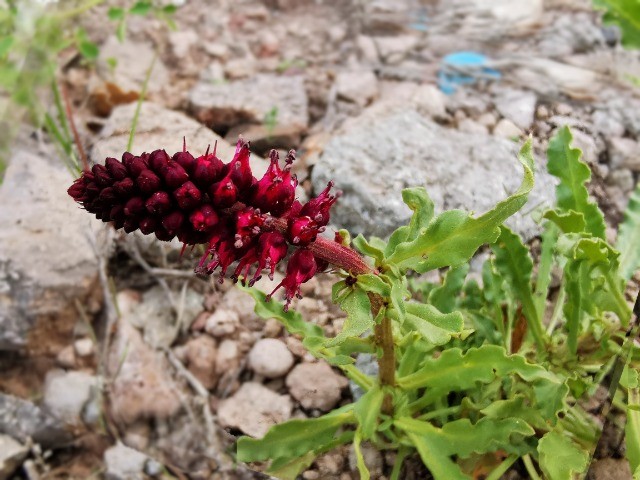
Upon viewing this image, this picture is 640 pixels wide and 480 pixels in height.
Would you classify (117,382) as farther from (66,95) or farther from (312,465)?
(66,95)

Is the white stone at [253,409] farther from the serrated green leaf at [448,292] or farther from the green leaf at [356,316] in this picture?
the green leaf at [356,316]

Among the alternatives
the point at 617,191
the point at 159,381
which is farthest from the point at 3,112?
the point at 617,191

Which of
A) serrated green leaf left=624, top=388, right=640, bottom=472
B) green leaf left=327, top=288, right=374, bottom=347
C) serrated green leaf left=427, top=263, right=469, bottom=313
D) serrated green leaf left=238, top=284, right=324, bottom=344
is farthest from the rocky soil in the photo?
green leaf left=327, top=288, right=374, bottom=347

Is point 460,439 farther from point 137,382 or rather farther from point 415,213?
point 137,382

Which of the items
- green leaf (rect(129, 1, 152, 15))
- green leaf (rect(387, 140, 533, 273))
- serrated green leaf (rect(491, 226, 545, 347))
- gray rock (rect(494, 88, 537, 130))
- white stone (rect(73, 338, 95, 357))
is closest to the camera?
green leaf (rect(387, 140, 533, 273))

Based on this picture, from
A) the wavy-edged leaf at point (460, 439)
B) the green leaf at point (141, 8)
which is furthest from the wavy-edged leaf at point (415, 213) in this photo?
the green leaf at point (141, 8)

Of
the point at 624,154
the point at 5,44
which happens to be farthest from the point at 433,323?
the point at 5,44

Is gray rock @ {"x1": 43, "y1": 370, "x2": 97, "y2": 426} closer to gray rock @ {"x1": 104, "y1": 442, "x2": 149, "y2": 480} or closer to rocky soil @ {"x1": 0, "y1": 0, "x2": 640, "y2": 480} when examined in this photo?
rocky soil @ {"x1": 0, "y1": 0, "x2": 640, "y2": 480}
